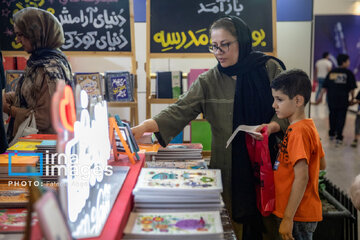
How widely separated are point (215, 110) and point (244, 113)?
0.18 m

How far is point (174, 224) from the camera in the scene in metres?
1.35

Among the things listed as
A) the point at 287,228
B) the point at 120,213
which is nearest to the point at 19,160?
the point at 120,213

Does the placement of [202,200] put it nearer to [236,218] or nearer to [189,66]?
[236,218]

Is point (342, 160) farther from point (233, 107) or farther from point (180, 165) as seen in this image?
point (180, 165)

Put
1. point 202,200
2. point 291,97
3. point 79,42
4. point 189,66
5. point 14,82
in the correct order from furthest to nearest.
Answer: point 189,66 < point 79,42 < point 14,82 < point 291,97 < point 202,200

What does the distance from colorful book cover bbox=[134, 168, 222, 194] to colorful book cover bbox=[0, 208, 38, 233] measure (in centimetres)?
43

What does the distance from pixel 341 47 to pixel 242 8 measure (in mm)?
10216

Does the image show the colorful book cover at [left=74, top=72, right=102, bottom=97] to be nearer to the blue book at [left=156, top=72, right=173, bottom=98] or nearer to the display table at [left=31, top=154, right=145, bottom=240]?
the blue book at [left=156, top=72, right=173, bottom=98]

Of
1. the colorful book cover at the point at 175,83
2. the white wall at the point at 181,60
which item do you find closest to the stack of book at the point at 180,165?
the colorful book cover at the point at 175,83

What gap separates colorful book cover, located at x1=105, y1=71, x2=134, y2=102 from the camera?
400cm

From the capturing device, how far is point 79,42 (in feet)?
13.2

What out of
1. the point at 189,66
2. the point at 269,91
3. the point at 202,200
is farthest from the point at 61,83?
the point at 189,66

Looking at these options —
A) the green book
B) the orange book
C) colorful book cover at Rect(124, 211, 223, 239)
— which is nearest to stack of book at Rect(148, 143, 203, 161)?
the orange book

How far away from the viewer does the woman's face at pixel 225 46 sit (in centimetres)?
222
